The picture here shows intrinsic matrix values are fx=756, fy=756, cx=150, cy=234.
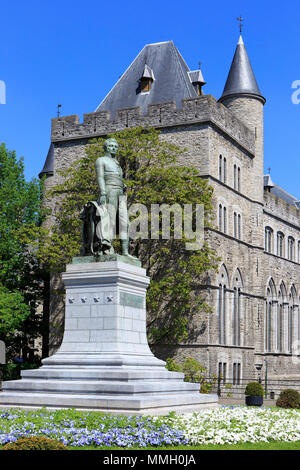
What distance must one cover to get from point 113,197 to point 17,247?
19.2 metres

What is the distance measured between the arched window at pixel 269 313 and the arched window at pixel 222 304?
27.4ft

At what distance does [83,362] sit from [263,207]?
29863 millimetres

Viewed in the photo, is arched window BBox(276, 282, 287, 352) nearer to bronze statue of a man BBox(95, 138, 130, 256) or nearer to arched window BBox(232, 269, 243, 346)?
arched window BBox(232, 269, 243, 346)

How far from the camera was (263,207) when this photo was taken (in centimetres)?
4503

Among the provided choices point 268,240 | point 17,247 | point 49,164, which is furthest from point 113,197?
point 49,164

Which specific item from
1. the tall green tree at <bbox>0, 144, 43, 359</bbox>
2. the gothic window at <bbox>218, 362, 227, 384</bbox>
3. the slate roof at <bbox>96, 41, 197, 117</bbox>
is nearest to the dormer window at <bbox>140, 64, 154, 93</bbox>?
the slate roof at <bbox>96, 41, 197, 117</bbox>

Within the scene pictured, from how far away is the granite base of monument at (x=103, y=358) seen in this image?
51.9 feet

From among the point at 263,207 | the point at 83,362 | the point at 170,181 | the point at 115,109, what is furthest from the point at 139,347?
the point at 263,207

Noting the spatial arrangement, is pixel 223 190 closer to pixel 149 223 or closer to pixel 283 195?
pixel 149 223

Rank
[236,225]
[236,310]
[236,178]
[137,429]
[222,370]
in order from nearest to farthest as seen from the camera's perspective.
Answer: [137,429], [222,370], [236,310], [236,225], [236,178]

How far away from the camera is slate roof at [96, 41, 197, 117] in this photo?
40.0 m

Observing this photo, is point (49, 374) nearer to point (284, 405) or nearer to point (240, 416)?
point (240, 416)

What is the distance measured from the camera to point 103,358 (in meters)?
16.5

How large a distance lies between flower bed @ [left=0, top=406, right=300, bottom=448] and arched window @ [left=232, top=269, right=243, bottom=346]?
23.1 m
